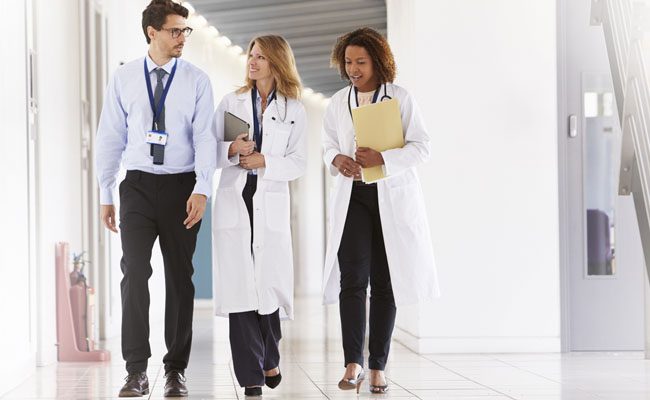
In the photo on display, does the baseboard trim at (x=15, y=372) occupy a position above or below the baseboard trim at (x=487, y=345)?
above

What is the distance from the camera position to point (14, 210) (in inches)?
205

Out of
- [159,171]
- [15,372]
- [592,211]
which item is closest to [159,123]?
[159,171]

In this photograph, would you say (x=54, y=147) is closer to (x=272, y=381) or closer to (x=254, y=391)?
(x=272, y=381)

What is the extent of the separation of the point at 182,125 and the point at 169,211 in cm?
34

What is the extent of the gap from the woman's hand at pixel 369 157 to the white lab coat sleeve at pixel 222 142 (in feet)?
1.65

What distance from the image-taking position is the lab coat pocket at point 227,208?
428 cm

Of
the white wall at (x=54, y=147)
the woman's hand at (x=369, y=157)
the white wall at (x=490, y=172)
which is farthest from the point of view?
the white wall at (x=490, y=172)

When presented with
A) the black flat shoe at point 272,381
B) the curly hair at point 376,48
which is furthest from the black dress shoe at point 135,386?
the curly hair at point 376,48

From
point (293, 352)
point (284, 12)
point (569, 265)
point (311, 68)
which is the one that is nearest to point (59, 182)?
point (293, 352)

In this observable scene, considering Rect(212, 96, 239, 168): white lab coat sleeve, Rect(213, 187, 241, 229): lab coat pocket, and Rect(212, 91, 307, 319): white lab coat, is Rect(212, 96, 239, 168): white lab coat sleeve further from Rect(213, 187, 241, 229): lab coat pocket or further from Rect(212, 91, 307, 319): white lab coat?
Rect(213, 187, 241, 229): lab coat pocket

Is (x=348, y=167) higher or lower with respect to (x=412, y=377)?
higher

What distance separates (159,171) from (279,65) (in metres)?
0.64

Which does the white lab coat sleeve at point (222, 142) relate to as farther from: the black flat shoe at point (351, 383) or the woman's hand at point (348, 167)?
the black flat shoe at point (351, 383)

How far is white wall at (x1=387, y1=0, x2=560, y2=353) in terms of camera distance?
20.9 feet
